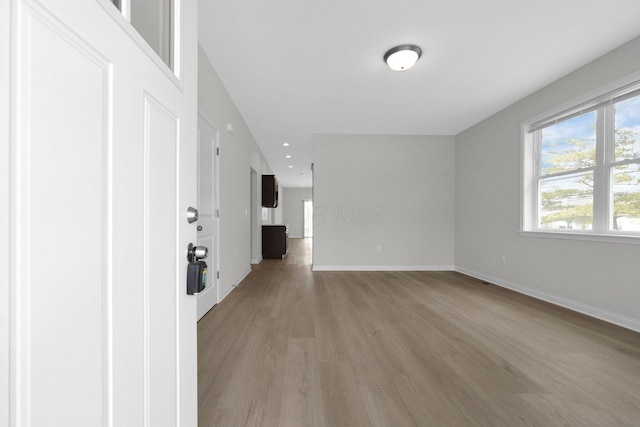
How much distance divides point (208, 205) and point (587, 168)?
155 inches

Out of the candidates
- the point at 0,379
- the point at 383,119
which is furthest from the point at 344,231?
the point at 0,379

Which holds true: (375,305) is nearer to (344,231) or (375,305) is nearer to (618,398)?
(618,398)

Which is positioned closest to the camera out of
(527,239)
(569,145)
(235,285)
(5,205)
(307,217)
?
(5,205)

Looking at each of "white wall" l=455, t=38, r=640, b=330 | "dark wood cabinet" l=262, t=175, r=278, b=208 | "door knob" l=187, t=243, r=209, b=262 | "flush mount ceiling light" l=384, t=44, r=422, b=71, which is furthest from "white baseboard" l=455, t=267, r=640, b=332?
"dark wood cabinet" l=262, t=175, r=278, b=208

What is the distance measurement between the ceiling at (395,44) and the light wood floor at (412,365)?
99.1 inches

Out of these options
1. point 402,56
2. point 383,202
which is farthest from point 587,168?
point 383,202

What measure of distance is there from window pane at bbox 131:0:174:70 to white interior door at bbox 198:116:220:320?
5.97ft

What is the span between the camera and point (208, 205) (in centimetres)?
283

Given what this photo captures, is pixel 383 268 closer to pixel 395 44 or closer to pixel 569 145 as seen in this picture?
pixel 569 145

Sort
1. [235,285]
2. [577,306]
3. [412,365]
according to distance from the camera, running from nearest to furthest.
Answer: [412,365] < [577,306] < [235,285]

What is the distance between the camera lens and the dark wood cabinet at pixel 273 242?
264 inches

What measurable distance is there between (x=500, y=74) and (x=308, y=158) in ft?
15.5

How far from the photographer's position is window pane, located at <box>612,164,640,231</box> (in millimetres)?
2499

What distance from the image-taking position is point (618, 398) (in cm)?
150
